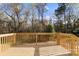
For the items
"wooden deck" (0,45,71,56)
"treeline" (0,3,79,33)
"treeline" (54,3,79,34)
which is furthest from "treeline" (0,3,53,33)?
"wooden deck" (0,45,71,56)

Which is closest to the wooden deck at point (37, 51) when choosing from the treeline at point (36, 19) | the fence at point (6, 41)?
the fence at point (6, 41)

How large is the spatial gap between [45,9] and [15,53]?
788 mm

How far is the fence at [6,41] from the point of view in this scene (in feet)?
5.72

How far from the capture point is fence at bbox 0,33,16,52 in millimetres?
1742

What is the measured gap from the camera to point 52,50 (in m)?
1.77

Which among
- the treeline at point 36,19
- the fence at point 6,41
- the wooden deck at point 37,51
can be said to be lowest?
the wooden deck at point 37,51

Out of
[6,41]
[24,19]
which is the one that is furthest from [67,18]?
[6,41]

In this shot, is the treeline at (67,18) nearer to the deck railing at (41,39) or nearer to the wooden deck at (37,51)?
the deck railing at (41,39)

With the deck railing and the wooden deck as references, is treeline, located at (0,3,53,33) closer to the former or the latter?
the deck railing

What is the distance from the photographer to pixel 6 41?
1.77 meters

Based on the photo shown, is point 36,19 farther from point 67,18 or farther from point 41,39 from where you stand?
point 67,18

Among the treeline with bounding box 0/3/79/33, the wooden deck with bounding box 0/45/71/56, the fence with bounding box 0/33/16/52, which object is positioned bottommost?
the wooden deck with bounding box 0/45/71/56

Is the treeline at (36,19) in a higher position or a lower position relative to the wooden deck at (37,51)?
higher

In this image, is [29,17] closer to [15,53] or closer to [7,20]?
[7,20]
